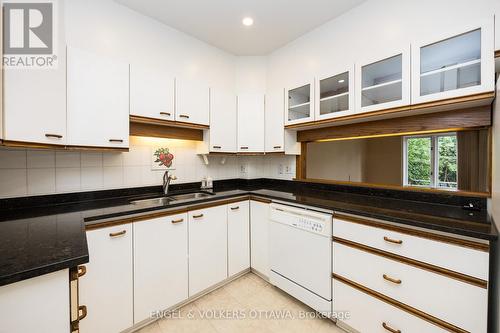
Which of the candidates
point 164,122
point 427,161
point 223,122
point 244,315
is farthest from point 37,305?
point 427,161

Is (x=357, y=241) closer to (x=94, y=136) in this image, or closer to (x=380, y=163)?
(x=380, y=163)

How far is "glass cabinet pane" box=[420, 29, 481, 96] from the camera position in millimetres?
1258

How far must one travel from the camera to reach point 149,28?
212 cm

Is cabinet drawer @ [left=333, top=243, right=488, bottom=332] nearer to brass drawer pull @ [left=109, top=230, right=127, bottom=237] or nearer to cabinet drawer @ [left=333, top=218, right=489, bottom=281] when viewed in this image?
cabinet drawer @ [left=333, top=218, right=489, bottom=281]

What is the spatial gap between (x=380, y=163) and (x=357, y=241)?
1.56m

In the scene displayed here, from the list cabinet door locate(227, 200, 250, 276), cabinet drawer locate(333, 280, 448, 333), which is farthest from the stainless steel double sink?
cabinet drawer locate(333, 280, 448, 333)

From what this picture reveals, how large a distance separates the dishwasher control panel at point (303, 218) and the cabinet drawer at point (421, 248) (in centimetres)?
10

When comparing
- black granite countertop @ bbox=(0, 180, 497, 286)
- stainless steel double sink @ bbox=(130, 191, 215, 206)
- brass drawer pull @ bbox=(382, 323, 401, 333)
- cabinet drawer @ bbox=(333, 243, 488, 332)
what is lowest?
brass drawer pull @ bbox=(382, 323, 401, 333)

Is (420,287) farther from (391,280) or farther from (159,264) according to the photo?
(159,264)

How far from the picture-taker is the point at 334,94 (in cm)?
196

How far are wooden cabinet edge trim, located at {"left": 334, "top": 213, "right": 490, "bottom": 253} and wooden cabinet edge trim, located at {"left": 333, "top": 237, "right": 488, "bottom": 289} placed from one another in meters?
0.15

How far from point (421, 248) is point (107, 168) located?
244 cm

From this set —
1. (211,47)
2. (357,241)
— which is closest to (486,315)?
(357,241)

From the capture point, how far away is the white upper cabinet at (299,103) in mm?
2127
